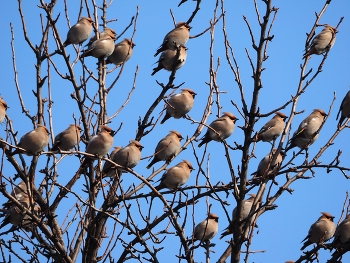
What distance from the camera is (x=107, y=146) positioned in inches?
240

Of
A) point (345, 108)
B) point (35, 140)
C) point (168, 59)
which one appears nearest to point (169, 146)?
point (168, 59)

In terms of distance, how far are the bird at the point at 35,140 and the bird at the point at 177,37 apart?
6.60ft

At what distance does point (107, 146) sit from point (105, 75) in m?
1.19

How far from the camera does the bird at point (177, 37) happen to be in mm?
7227

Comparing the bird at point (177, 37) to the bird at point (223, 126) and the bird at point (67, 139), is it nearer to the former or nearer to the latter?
the bird at point (223, 126)

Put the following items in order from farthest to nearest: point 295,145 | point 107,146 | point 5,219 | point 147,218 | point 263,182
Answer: point 295,145 → point 5,219 → point 107,146 → point 147,218 → point 263,182

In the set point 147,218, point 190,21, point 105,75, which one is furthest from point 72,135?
point 147,218

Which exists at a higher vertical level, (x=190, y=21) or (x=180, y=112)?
(x=190, y=21)

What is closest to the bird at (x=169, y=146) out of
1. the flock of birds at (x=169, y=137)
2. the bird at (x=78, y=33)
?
the flock of birds at (x=169, y=137)

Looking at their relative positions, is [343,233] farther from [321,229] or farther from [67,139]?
[67,139]

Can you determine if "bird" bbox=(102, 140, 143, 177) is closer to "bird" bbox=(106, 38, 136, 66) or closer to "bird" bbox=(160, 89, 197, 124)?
"bird" bbox=(160, 89, 197, 124)

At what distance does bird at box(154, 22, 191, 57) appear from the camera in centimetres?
723

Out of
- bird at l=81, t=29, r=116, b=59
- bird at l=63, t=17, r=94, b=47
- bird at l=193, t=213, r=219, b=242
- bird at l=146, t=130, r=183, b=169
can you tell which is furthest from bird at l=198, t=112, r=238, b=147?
bird at l=63, t=17, r=94, b=47

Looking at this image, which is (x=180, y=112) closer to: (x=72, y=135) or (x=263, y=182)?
(x=72, y=135)
